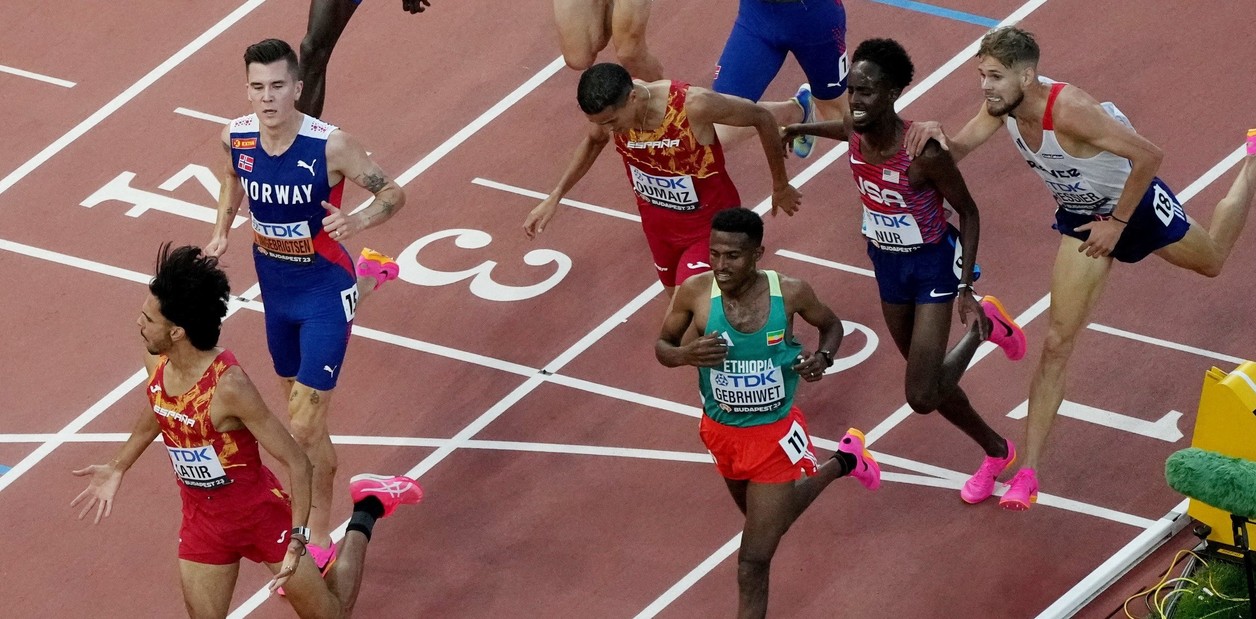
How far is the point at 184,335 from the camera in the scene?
8.44 metres

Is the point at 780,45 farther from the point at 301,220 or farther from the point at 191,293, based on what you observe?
the point at 191,293

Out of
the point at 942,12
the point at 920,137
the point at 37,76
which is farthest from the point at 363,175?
the point at 942,12

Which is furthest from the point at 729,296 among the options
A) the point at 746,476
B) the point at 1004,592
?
the point at 1004,592

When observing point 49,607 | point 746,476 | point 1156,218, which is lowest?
point 49,607

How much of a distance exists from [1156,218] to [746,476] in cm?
248

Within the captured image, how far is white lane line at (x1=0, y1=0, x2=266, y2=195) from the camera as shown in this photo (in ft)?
45.1

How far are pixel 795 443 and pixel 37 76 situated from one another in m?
7.77

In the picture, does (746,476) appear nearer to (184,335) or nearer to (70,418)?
(184,335)

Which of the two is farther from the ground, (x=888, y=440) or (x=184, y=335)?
(x=184, y=335)

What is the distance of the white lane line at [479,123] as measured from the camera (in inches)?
527

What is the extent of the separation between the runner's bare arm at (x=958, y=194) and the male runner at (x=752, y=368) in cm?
79

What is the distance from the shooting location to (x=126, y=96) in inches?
564

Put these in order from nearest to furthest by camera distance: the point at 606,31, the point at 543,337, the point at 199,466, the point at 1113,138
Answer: the point at 199,466, the point at 1113,138, the point at 543,337, the point at 606,31

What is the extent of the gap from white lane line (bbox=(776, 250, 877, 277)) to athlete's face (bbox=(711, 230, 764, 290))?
343 centimetres
